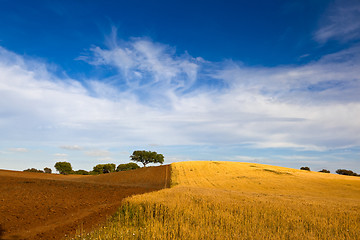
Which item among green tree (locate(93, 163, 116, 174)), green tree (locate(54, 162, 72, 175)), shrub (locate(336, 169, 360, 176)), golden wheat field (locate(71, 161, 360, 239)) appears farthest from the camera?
green tree (locate(93, 163, 116, 174))

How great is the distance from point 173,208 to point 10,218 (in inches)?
396

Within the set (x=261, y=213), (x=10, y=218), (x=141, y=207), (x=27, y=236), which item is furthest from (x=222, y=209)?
(x=10, y=218)

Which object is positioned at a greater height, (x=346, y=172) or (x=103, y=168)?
(x=346, y=172)

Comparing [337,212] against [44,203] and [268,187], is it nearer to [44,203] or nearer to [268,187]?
[44,203]

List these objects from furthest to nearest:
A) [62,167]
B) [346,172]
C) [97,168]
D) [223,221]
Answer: [97,168]
[62,167]
[346,172]
[223,221]

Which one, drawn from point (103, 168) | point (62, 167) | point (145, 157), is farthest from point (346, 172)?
point (62, 167)

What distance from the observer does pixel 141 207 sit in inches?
563

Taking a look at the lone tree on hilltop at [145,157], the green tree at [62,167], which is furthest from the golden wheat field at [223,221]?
the green tree at [62,167]

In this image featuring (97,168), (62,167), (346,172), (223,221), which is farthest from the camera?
(97,168)

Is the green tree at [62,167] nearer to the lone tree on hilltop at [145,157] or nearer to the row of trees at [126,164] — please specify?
the row of trees at [126,164]

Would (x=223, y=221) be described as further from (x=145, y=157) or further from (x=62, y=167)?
(x=62, y=167)

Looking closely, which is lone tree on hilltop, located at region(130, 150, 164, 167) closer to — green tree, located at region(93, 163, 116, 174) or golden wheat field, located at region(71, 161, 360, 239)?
green tree, located at region(93, 163, 116, 174)

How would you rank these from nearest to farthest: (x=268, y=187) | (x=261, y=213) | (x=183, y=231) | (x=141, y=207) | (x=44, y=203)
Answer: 1. (x=183, y=231)
2. (x=261, y=213)
3. (x=141, y=207)
4. (x=44, y=203)
5. (x=268, y=187)

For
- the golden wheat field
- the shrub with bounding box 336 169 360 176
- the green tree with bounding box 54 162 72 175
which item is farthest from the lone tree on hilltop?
the golden wheat field
